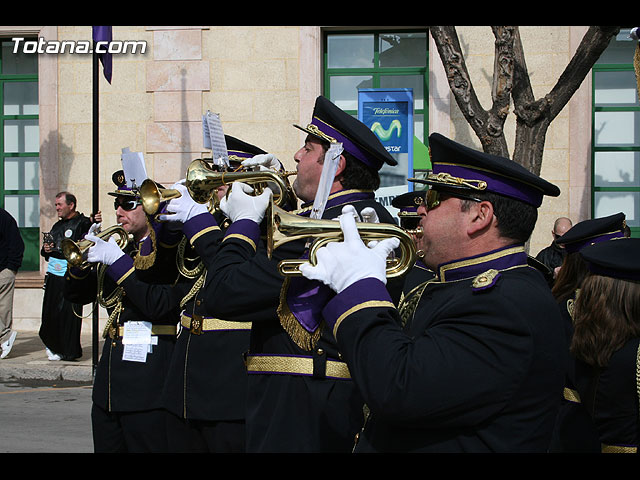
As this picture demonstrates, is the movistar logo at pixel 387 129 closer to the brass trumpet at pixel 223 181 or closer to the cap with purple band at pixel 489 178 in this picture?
the brass trumpet at pixel 223 181

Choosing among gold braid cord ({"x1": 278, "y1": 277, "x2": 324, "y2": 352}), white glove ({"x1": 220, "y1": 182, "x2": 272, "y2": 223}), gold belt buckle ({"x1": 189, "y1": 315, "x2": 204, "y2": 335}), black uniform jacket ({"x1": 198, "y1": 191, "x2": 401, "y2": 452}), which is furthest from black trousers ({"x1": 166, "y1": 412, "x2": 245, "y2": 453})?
gold braid cord ({"x1": 278, "y1": 277, "x2": 324, "y2": 352})

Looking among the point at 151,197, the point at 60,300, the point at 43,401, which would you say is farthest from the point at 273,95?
the point at 151,197

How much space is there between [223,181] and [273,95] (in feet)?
29.0

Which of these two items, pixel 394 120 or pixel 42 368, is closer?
pixel 394 120

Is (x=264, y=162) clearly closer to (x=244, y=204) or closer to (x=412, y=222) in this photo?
(x=244, y=204)

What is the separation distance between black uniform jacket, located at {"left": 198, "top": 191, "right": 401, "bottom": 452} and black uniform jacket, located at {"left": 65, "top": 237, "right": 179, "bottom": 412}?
4.12 feet

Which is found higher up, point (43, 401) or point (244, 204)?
point (244, 204)

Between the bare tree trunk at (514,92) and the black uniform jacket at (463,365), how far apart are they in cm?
665

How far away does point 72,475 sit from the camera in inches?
78.4

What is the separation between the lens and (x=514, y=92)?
9.02 m

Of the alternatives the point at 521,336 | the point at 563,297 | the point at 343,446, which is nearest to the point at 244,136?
the point at 563,297

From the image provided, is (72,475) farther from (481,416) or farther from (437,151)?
(437,151)

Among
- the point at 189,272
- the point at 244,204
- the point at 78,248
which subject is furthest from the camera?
the point at 78,248

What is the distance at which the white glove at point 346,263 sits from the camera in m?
2.28
